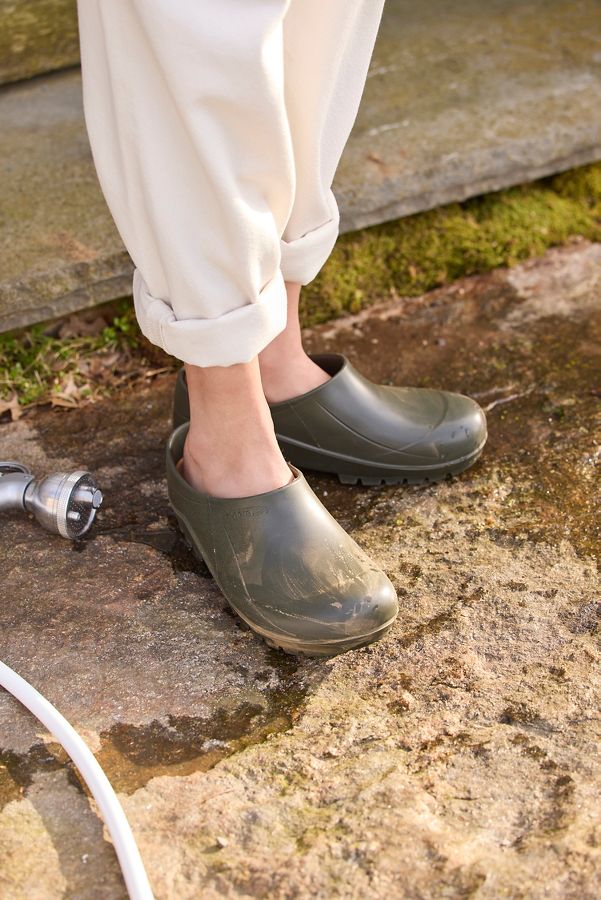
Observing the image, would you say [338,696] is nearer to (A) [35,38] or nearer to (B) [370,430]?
(B) [370,430]

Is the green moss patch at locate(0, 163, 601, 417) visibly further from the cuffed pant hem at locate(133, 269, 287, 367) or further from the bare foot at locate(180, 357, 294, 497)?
the cuffed pant hem at locate(133, 269, 287, 367)

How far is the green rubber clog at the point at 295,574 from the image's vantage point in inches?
53.2

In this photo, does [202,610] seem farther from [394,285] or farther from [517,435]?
[394,285]

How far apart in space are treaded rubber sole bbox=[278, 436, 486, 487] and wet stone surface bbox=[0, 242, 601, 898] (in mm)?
25

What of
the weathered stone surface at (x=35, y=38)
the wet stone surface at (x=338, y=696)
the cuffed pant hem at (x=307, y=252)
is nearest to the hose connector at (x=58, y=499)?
the wet stone surface at (x=338, y=696)

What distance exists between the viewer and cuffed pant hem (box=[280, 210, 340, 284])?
149 cm

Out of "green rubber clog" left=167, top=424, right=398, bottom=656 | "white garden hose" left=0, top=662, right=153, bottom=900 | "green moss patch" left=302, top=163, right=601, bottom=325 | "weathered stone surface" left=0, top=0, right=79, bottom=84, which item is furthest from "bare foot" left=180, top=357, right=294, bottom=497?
"weathered stone surface" left=0, top=0, right=79, bottom=84

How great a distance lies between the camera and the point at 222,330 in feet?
4.03

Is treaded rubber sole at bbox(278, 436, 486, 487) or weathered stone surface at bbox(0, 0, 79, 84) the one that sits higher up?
weathered stone surface at bbox(0, 0, 79, 84)

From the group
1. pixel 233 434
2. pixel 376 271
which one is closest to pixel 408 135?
pixel 376 271

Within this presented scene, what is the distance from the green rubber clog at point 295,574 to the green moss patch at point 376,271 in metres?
0.72

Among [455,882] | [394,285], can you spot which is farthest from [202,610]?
[394,285]

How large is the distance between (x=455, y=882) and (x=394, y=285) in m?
1.51

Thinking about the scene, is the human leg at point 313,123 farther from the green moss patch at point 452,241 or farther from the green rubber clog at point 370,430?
the green moss patch at point 452,241
